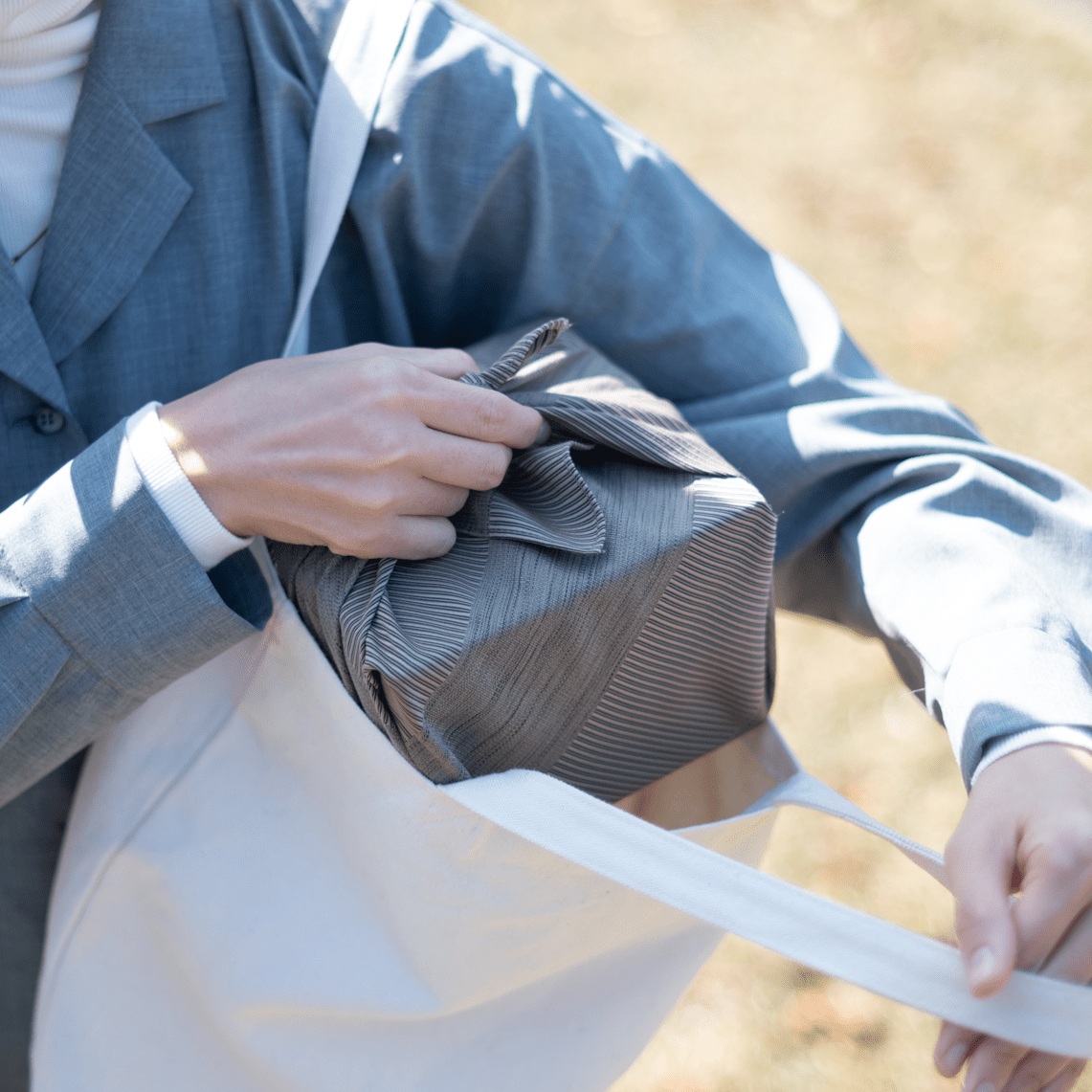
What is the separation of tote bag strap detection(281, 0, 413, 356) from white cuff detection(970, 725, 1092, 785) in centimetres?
61

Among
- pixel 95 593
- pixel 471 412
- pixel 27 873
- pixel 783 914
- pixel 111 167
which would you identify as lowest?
pixel 27 873

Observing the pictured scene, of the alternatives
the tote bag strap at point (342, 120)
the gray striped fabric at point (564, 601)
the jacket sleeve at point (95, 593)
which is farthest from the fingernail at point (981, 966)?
the tote bag strap at point (342, 120)

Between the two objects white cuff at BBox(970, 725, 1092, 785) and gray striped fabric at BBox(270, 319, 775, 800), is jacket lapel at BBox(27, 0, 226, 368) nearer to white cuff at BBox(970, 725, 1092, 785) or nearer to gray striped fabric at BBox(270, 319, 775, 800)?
gray striped fabric at BBox(270, 319, 775, 800)

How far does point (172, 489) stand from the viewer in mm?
712

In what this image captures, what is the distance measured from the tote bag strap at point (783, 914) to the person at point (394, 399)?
0.10 feet

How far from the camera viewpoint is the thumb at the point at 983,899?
0.58 meters

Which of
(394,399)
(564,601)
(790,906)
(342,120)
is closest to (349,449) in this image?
(394,399)

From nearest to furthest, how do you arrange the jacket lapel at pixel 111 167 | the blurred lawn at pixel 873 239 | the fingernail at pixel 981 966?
the fingernail at pixel 981 966 → the jacket lapel at pixel 111 167 → the blurred lawn at pixel 873 239

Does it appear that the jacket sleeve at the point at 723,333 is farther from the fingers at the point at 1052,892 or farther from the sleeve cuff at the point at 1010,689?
the fingers at the point at 1052,892

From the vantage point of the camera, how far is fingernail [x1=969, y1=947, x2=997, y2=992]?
578 mm

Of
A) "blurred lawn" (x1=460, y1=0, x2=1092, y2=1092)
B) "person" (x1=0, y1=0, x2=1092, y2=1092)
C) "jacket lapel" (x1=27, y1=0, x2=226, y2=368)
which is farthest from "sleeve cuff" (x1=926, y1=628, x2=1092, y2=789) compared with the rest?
"blurred lawn" (x1=460, y1=0, x2=1092, y2=1092)

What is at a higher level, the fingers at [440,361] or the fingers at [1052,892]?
the fingers at [440,361]

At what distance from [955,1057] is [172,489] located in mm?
641

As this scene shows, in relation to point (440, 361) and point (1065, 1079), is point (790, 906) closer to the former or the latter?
point (1065, 1079)
